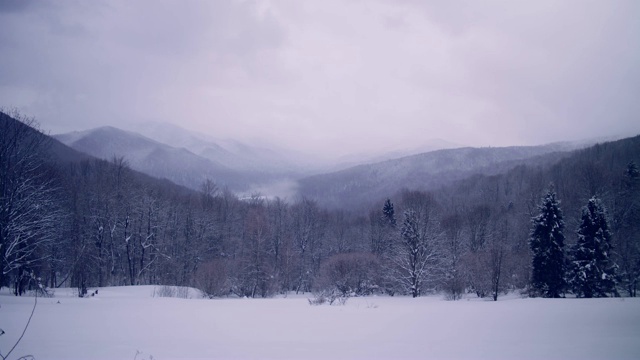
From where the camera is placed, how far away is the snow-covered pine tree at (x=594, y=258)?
92.5 feet

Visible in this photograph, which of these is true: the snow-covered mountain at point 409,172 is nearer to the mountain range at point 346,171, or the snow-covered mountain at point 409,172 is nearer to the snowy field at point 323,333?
the mountain range at point 346,171

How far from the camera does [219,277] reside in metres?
33.3

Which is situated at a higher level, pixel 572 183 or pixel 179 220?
pixel 572 183

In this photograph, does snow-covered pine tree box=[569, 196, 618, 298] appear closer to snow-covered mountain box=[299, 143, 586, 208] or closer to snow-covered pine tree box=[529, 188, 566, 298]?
snow-covered pine tree box=[529, 188, 566, 298]

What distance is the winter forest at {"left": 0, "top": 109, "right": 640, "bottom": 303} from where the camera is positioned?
2623 cm

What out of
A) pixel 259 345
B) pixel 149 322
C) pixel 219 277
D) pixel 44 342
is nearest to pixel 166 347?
pixel 259 345

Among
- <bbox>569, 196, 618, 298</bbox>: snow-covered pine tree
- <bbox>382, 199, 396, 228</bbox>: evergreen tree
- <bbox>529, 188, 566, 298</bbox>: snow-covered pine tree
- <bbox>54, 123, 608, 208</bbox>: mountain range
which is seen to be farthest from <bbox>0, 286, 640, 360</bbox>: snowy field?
<bbox>54, 123, 608, 208</bbox>: mountain range

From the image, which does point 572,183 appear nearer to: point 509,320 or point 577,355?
point 509,320

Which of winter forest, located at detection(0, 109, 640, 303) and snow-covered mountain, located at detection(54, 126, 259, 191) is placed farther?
snow-covered mountain, located at detection(54, 126, 259, 191)

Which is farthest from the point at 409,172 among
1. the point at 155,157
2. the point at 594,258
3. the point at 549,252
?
the point at 155,157

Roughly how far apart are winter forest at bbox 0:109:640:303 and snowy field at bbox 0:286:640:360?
28.3 feet

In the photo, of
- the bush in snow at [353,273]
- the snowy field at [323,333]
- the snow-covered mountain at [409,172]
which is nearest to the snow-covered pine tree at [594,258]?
the snowy field at [323,333]

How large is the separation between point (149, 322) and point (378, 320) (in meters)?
8.50

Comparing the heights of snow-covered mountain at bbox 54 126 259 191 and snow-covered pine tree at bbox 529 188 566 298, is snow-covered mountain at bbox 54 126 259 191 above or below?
above
